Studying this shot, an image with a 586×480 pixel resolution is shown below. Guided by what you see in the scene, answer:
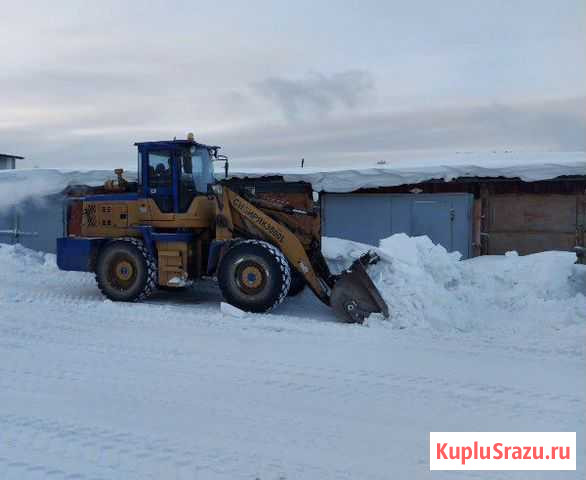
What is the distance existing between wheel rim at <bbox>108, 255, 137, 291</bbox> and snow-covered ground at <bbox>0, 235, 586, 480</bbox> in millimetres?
539

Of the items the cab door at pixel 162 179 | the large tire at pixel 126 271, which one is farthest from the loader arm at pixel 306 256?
the large tire at pixel 126 271

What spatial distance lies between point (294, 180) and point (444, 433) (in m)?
10.4

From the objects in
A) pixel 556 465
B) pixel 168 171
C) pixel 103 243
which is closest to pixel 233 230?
pixel 168 171

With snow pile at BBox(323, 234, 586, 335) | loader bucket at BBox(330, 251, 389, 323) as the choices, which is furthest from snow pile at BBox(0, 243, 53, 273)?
loader bucket at BBox(330, 251, 389, 323)

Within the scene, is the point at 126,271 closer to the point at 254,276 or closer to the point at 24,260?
the point at 254,276

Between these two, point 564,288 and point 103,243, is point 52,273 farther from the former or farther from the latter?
point 564,288

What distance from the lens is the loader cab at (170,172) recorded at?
10.2 metres

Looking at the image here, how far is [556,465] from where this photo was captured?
169 inches

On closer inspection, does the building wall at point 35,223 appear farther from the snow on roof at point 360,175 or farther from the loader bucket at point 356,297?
the loader bucket at point 356,297

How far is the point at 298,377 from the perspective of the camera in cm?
605

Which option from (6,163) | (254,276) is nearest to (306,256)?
(254,276)

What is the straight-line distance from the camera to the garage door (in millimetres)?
13672

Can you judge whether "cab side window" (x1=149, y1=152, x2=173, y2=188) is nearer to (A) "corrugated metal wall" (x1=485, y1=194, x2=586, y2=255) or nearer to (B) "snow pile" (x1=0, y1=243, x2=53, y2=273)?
(B) "snow pile" (x1=0, y1=243, x2=53, y2=273)

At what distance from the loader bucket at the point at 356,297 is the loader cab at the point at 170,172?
3.07 metres
